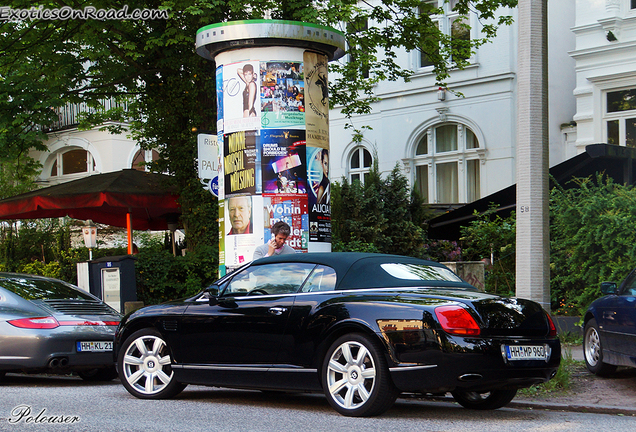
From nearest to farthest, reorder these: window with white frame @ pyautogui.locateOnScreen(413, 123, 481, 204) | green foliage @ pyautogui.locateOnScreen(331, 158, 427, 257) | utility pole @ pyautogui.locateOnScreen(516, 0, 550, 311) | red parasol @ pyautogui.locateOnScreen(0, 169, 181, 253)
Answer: utility pole @ pyautogui.locateOnScreen(516, 0, 550, 311), red parasol @ pyautogui.locateOnScreen(0, 169, 181, 253), green foliage @ pyautogui.locateOnScreen(331, 158, 427, 257), window with white frame @ pyautogui.locateOnScreen(413, 123, 481, 204)

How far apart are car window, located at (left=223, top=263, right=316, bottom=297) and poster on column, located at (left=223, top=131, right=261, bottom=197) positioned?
4.36 meters

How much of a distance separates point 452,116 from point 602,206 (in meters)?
13.6

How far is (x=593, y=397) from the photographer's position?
8094 millimetres

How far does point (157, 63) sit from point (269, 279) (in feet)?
35.3

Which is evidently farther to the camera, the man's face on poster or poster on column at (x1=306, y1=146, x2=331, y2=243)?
poster on column at (x1=306, y1=146, x2=331, y2=243)

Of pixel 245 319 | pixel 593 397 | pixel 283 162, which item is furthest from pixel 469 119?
pixel 245 319

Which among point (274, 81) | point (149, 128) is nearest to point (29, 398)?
point (274, 81)

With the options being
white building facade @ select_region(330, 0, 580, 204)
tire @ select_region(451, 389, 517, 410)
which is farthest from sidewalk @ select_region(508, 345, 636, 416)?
white building facade @ select_region(330, 0, 580, 204)

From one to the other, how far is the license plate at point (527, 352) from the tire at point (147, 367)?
3.41 meters

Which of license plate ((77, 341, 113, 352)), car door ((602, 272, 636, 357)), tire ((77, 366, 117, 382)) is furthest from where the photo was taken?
tire ((77, 366, 117, 382))

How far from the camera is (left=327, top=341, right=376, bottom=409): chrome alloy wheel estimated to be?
6793mm

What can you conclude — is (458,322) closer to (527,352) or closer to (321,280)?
(527,352)

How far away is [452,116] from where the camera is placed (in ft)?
83.6

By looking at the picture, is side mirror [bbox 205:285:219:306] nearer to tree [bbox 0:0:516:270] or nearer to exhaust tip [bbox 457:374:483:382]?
exhaust tip [bbox 457:374:483:382]
